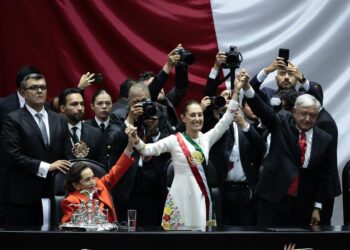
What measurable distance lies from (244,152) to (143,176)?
3.47 ft

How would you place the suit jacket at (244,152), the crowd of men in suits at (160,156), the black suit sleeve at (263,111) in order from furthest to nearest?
the suit jacket at (244,152)
the crowd of men in suits at (160,156)
the black suit sleeve at (263,111)

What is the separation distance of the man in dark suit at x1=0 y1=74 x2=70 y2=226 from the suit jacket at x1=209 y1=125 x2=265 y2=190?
4.63 ft

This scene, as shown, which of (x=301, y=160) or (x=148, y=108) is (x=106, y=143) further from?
(x=301, y=160)

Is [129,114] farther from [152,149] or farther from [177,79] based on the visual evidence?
[177,79]

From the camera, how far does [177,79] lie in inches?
332

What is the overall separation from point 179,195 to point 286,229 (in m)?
1.32

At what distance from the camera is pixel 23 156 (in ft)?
24.5

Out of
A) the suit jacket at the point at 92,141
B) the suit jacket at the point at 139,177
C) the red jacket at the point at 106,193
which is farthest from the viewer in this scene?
the suit jacket at the point at 92,141

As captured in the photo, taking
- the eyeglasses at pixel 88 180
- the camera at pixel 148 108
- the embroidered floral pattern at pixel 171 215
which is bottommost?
the embroidered floral pattern at pixel 171 215

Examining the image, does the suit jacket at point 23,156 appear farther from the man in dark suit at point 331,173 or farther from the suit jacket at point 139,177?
the man in dark suit at point 331,173

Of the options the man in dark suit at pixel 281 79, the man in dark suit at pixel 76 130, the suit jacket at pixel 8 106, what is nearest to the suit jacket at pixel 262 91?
the man in dark suit at pixel 281 79

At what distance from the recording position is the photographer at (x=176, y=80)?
805 centimetres
